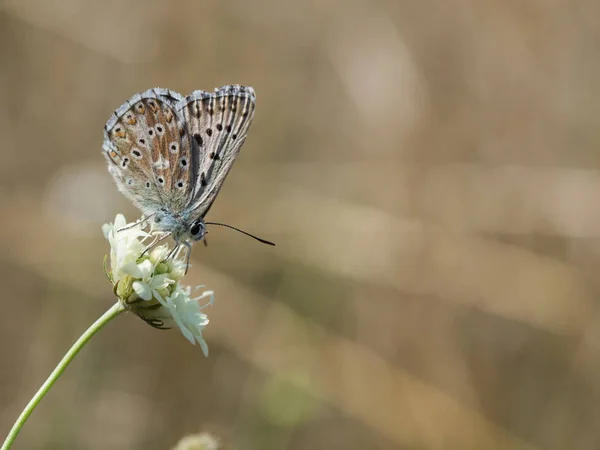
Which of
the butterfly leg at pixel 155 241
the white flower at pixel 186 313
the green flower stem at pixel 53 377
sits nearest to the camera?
the green flower stem at pixel 53 377

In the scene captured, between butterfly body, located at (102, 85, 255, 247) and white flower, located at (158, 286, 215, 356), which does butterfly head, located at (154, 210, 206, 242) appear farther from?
white flower, located at (158, 286, 215, 356)

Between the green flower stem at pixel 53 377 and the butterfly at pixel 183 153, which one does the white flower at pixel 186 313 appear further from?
the butterfly at pixel 183 153

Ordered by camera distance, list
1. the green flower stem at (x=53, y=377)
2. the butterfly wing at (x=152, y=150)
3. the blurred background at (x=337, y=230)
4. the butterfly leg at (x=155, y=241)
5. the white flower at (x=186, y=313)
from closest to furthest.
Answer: the green flower stem at (x=53, y=377) < the white flower at (x=186, y=313) < the butterfly leg at (x=155, y=241) < the butterfly wing at (x=152, y=150) < the blurred background at (x=337, y=230)

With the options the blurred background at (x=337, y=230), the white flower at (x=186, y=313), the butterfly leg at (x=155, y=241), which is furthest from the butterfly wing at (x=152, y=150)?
the blurred background at (x=337, y=230)

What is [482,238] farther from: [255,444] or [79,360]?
[79,360]

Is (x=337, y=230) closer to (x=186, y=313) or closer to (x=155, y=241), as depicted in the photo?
(x=155, y=241)

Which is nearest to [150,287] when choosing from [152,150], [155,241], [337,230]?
[155,241]

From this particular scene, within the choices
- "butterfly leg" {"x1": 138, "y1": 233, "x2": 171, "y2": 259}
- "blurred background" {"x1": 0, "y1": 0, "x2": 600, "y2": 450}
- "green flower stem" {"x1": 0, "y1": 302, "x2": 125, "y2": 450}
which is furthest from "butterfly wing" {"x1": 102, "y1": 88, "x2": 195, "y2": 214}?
"blurred background" {"x1": 0, "y1": 0, "x2": 600, "y2": 450}
